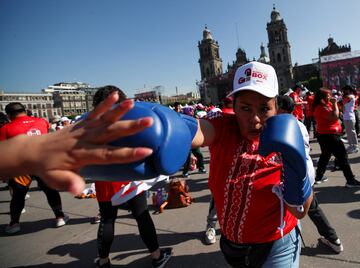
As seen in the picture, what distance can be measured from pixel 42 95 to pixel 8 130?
109959 millimetres

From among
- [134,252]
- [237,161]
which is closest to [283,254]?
[237,161]

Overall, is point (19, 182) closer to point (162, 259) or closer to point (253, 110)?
point (162, 259)

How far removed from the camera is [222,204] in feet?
Answer: 5.32

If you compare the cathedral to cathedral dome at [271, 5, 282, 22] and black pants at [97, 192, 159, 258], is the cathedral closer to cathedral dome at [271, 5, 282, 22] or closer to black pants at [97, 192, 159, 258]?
cathedral dome at [271, 5, 282, 22]

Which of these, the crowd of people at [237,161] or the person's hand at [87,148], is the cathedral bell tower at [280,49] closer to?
the crowd of people at [237,161]

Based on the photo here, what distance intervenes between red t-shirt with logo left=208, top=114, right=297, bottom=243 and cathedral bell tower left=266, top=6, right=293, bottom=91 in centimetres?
7716

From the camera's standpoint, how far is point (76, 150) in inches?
29.9

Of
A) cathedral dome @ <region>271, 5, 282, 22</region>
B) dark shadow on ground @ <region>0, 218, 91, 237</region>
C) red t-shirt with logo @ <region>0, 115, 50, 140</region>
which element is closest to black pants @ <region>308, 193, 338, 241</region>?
dark shadow on ground @ <region>0, 218, 91, 237</region>

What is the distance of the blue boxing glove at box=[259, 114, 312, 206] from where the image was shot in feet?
3.94

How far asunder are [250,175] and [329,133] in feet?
12.6

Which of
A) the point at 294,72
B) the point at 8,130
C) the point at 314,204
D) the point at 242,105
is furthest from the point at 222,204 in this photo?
the point at 294,72

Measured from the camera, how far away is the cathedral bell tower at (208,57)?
89.7m

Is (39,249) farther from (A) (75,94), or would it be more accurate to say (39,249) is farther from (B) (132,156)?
(A) (75,94)

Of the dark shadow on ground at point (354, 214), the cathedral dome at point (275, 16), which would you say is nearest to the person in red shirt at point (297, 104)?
the dark shadow on ground at point (354, 214)
